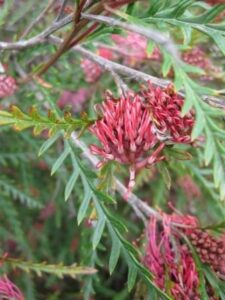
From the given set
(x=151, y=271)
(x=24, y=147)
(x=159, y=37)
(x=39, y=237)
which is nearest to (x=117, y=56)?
(x=24, y=147)

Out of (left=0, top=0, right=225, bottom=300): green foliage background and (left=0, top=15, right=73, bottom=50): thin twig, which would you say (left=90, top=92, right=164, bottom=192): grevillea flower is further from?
(left=0, top=15, right=73, bottom=50): thin twig

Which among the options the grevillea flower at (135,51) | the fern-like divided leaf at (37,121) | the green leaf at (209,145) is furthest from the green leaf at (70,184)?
the grevillea flower at (135,51)

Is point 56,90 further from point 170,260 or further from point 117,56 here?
point 170,260

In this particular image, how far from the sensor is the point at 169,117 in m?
0.75

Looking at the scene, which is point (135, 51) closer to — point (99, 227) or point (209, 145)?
point (99, 227)

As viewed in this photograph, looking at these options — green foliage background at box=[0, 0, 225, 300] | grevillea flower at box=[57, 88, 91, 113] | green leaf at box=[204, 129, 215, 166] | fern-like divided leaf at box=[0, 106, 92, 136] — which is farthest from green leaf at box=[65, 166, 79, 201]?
grevillea flower at box=[57, 88, 91, 113]

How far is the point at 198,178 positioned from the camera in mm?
1408

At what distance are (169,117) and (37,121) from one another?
178 mm

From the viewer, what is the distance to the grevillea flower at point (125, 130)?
74 cm

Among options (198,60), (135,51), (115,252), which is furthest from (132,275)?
(135,51)

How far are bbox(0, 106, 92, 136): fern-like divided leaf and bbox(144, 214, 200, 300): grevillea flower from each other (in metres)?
0.29

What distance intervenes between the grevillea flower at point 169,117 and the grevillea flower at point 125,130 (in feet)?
0.04

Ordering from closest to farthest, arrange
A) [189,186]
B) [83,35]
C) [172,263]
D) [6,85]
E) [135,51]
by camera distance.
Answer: [83,35] < [172,263] < [6,85] < [135,51] < [189,186]

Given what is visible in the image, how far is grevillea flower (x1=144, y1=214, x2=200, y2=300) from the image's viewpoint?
920mm
